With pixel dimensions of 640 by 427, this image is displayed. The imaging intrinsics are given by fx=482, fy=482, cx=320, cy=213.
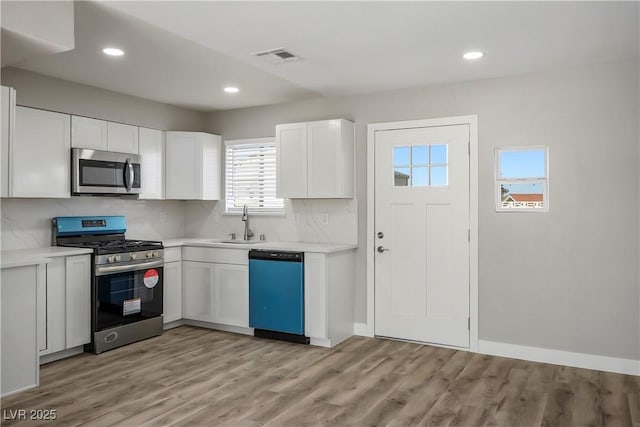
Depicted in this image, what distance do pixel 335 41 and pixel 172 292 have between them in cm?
310

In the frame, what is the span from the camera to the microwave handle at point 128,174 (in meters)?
4.88

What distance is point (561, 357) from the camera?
13.0 ft

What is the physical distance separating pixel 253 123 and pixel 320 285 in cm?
221

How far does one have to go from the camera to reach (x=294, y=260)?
14.7 ft

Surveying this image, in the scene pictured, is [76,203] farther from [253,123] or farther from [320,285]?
[320,285]

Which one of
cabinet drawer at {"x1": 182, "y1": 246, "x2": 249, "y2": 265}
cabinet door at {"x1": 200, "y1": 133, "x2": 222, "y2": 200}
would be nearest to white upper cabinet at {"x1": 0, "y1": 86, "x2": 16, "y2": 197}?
cabinet drawer at {"x1": 182, "y1": 246, "x2": 249, "y2": 265}

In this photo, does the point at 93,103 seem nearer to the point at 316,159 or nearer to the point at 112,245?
the point at 112,245

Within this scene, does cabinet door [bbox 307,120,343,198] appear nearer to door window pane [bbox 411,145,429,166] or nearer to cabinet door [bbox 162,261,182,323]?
door window pane [bbox 411,145,429,166]

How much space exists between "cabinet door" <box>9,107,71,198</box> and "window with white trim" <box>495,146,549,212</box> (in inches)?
152

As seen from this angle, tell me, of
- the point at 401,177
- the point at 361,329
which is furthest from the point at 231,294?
the point at 401,177

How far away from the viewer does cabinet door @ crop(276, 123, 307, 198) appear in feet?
16.0

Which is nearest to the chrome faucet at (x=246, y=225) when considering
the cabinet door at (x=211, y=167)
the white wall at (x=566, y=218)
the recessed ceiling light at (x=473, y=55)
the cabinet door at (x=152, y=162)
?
the cabinet door at (x=211, y=167)

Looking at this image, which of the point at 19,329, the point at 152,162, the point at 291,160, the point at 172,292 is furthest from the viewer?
the point at 152,162

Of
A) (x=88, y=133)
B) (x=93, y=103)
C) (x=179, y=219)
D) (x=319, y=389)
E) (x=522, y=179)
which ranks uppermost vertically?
(x=93, y=103)
